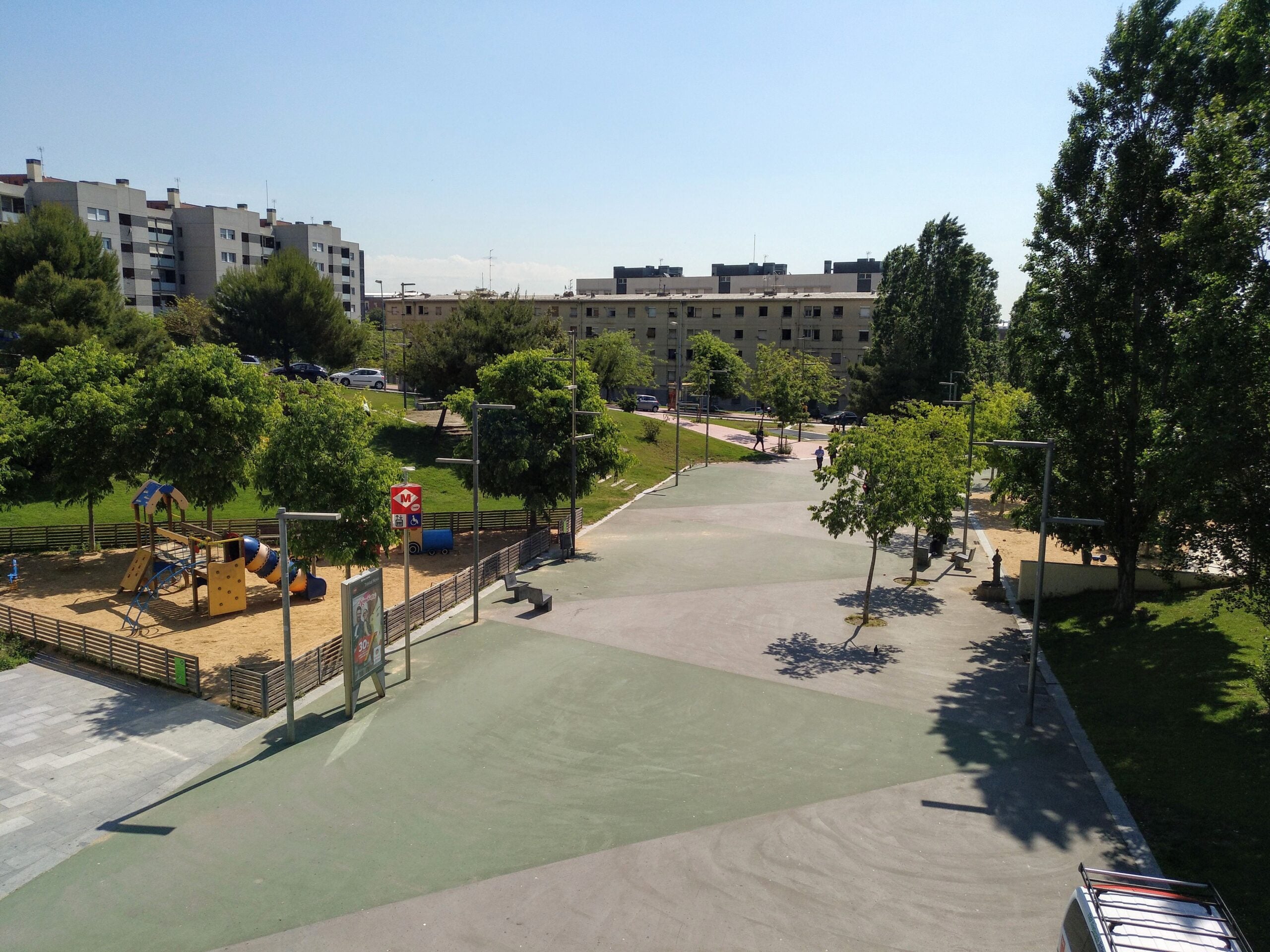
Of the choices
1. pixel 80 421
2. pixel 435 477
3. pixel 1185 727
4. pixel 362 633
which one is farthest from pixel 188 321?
pixel 1185 727

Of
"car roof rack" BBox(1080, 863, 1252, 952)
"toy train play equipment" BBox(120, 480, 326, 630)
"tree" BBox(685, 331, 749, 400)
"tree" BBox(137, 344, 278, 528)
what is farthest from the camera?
"tree" BBox(685, 331, 749, 400)

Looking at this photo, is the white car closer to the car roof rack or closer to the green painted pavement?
the green painted pavement

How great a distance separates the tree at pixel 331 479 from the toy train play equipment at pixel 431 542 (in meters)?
9.42

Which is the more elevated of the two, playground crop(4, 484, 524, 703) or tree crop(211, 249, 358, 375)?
tree crop(211, 249, 358, 375)

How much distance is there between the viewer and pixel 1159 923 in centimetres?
776

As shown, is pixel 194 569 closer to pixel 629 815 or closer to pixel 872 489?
pixel 629 815

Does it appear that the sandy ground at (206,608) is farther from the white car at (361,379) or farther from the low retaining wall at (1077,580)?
the white car at (361,379)

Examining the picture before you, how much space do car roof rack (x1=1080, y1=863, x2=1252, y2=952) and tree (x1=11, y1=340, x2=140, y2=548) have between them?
28.7 m

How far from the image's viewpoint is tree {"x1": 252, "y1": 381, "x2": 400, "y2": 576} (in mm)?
20938

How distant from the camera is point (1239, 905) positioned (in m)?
10.8

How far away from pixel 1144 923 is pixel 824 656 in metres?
13.1

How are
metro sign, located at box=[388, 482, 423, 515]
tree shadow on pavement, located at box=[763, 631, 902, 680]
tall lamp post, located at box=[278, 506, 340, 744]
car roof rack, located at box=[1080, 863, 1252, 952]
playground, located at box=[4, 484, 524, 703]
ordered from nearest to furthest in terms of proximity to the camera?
car roof rack, located at box=[1080, 863, 1252, 952] < tall lamp post, located at box=[278, 506, 340, 744] < tree shadow on pavement, located at box=[763, 631, 902, 680] < metro sign, located at box=[388, 482, 423, 515] < playground, located at box=[4, 484, 524, 703]

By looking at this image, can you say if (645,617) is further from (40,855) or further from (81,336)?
(81,336)

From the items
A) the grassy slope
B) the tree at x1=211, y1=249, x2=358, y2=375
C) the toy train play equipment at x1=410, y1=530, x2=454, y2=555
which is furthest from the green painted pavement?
the tree at x1=211, y1=249, x2=358, y2=375
